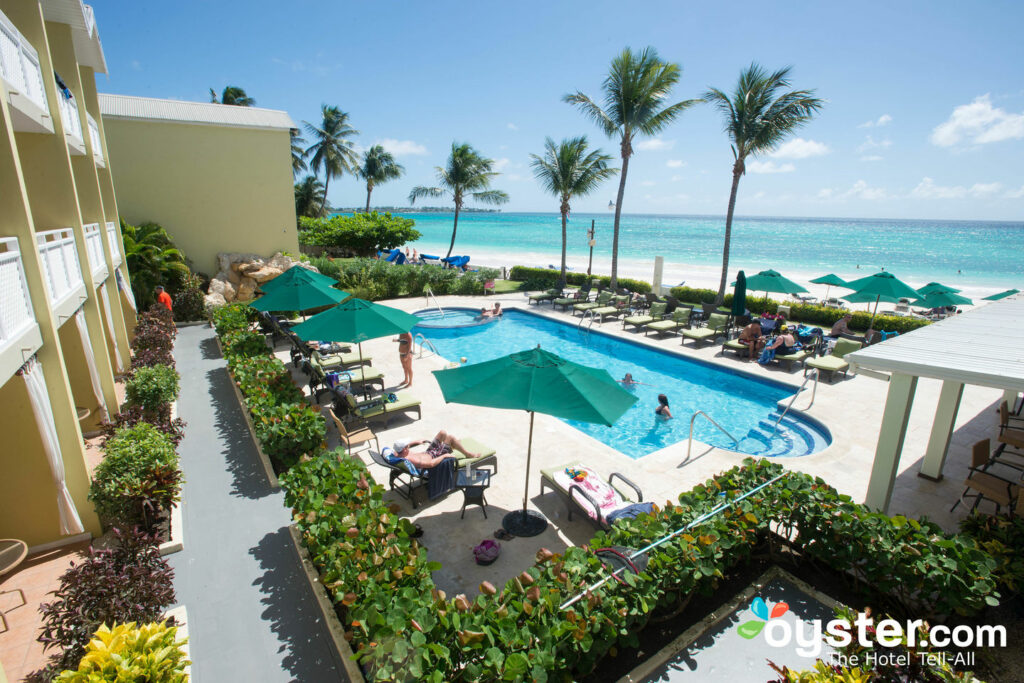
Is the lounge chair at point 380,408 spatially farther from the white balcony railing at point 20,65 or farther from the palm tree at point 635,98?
the palm tree at point 635,98

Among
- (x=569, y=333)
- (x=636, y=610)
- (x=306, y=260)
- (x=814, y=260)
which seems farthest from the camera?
(x=814, y=260)

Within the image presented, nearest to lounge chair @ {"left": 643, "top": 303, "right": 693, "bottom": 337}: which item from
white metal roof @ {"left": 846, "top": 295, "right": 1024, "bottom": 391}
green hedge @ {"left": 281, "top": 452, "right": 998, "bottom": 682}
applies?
white metal roof @ {"left": 846, "top": 295, "right": 1024, "bottom": 391}

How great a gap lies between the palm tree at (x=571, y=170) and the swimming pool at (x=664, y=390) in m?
8.52

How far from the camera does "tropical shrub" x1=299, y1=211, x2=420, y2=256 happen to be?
3164cm

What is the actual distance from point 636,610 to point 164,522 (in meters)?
6.26

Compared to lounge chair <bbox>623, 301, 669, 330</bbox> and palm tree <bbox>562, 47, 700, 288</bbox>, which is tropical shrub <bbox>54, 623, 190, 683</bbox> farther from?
palm tree <bbox>562, 47, 700, 288</bbox>

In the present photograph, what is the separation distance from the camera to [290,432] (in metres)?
7.33

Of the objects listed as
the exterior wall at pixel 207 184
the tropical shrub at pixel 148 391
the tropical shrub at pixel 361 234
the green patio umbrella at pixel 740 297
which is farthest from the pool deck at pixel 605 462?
the tropical shrub at pixel 361 234

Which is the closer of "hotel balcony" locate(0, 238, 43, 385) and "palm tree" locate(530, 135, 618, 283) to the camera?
"hotel balcony" locate(0, 238, 43, 385)

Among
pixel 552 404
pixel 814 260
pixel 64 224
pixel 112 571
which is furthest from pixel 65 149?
pixel 814 260

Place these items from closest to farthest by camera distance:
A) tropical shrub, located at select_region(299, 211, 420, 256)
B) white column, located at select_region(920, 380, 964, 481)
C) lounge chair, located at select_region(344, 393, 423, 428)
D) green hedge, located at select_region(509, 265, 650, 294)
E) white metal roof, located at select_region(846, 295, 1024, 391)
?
white metal roof, located at select_region(846, 295, 1024, 391), white column, located at select_region(920, 380, 964, 481), lounge chair, located at select_region(344, 393, 423, 428), green hedge, located at select_region(509, 265, 650, 294), tropical shrub, located at select_region(299, 211, 420, 256)

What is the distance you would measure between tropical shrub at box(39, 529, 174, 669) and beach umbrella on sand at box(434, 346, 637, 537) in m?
3.40

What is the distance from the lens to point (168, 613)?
16.1 feet

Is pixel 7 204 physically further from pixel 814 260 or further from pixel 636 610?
pixel 814 260
